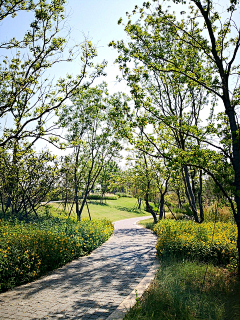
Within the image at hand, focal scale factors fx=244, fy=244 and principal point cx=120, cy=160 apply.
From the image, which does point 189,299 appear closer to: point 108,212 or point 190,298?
point 190,298

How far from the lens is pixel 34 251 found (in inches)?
255

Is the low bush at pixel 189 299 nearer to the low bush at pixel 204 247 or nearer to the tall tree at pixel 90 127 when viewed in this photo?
the low bush at pixel 204 247

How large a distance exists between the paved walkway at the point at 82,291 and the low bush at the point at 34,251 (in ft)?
0.85

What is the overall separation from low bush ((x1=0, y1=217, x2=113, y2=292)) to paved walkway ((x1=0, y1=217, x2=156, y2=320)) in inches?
10.2

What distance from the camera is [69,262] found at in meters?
8.02

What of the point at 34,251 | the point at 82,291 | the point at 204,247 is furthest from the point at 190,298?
the point at 34,251

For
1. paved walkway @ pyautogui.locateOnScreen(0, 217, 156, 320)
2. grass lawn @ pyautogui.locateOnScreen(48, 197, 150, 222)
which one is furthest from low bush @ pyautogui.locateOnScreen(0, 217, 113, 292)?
grass lawn @ pyautogui.locateOnScreen(48, 197, 150, 222)

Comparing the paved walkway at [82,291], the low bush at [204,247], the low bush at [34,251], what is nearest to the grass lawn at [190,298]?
the paved walkway at [82,291]

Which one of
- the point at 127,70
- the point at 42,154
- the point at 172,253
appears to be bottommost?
the point at 172,253

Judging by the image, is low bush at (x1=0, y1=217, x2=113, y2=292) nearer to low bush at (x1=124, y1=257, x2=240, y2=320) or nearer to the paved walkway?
the paved walkway

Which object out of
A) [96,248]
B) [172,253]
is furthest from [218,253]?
[96,248]

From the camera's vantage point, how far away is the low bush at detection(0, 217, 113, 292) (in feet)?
18.6

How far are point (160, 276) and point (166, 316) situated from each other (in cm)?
191

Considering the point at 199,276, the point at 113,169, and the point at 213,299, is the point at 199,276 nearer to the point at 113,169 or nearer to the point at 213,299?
the point at 213,299
